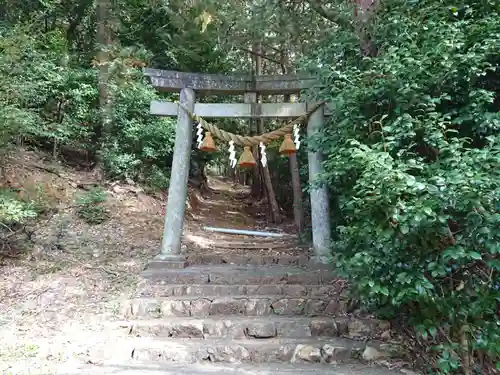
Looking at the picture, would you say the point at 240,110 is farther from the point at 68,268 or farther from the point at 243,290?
the point at 68,268

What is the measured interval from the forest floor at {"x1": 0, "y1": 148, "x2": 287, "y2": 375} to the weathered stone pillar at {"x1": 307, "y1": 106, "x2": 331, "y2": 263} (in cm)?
248

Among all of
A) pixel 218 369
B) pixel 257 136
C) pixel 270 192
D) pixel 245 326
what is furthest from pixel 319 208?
pixel 270 192

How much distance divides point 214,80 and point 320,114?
5.81ft

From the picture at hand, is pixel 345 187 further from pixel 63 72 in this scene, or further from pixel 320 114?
pixel 63 72

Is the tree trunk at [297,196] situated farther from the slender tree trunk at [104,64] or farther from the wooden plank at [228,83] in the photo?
the slender tree trunk at [104,64]

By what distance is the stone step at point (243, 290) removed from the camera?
492 cm

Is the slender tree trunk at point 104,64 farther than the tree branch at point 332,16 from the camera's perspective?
Yes

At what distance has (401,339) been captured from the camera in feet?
13.0

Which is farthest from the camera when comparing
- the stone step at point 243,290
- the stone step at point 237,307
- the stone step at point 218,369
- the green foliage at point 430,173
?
the stone step at point 243,290

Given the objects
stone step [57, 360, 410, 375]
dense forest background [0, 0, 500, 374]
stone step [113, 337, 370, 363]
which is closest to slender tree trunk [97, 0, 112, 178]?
dense forest background [0, 0, 500, 374]

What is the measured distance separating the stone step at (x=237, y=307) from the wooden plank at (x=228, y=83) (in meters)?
3.22

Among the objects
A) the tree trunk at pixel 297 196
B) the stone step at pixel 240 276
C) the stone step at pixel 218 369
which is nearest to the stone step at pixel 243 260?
the stone step at pixel 240 276

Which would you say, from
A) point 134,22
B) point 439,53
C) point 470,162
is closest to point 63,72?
point 134,22

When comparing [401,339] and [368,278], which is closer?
[368,278]
